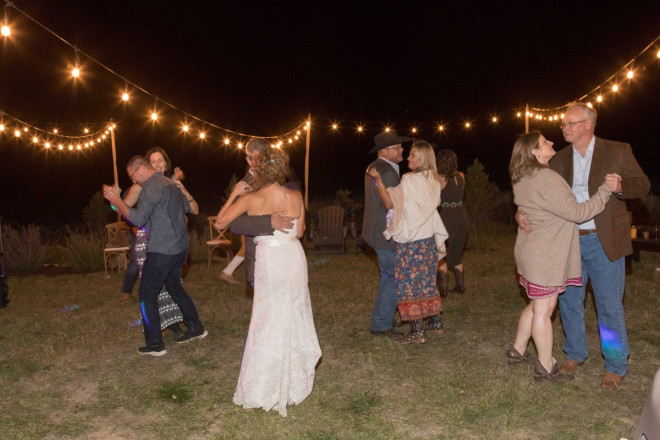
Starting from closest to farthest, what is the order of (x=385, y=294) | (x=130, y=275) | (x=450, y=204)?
(x=385, y=294) → (x=450, y=204) → (x=130, y=275)

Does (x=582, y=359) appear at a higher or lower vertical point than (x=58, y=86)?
lower

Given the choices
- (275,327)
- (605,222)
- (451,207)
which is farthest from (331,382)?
(451,207)

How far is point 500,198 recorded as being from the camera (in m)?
19.2

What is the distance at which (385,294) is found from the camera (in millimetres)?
5578

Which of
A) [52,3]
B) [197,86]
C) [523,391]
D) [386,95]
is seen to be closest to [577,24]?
[386,95]

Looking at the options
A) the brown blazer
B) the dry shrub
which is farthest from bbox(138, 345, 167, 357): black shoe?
the dry shrub

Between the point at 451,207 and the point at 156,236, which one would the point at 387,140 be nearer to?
the point at 451,207

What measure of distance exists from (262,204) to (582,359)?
3.00m

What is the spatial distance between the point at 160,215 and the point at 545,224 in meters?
3.38

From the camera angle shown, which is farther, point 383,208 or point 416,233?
point 383,208

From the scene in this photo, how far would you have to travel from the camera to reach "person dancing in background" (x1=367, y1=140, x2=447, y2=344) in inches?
200

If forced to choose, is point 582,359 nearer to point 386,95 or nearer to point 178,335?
point 178,335

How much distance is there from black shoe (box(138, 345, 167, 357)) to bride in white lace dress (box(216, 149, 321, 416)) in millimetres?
1717

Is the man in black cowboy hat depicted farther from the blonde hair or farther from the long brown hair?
the long brown hair
